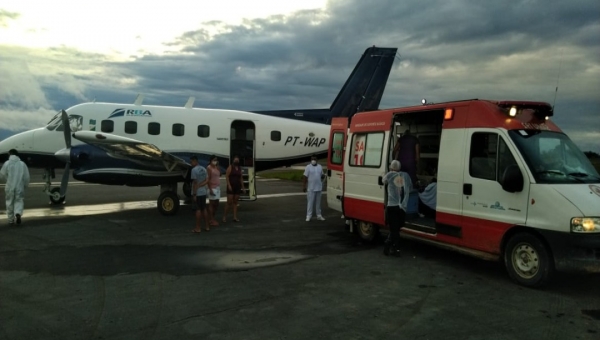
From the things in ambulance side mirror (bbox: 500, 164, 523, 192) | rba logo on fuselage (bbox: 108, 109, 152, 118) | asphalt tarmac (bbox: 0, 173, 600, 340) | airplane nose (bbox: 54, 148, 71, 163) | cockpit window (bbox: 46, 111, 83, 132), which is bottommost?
asphalt tarmac (bbox: 0, 173, 600, 340)

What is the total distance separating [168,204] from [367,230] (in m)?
6.73

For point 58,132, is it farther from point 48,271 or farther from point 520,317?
point 520,317

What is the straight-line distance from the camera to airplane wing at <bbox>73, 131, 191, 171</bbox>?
36.6ft

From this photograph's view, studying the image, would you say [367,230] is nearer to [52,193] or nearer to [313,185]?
[313,185]

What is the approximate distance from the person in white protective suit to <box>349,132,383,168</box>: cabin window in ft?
27.5

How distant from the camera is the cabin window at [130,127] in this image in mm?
15511

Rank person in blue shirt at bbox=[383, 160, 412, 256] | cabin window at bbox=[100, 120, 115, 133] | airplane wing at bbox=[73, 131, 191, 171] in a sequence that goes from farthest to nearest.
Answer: cabin window at bbox=[100, 120, 115, 133]
airplane wing at bbox=[73, 131, 191, 171]
person in blue shirt at bbox=[383, 160, 412, 256]

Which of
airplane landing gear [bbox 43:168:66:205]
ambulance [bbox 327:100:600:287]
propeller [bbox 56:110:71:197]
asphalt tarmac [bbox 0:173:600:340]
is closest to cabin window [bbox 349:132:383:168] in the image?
ambulance [bbox 327:100:600:287]

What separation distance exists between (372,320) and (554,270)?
2.93 m

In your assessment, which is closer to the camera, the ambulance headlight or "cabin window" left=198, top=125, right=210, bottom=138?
the ambulance headlight

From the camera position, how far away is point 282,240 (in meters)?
10.1

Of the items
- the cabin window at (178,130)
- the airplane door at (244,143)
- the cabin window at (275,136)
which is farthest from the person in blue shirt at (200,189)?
the cabin window at (275,136)

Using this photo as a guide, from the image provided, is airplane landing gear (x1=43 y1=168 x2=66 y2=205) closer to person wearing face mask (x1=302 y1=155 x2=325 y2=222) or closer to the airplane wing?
the airplane wing

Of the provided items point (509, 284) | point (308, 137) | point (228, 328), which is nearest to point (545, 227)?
point (509, 284)
